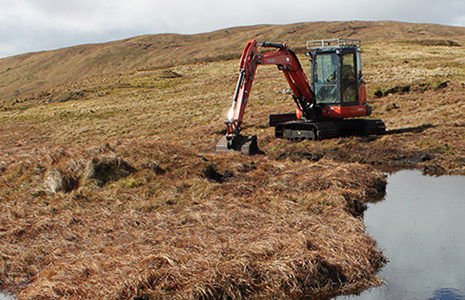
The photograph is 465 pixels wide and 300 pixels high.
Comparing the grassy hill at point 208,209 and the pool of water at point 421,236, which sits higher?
the grassy hill at point 208,209

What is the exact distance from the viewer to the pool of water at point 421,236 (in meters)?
6.31

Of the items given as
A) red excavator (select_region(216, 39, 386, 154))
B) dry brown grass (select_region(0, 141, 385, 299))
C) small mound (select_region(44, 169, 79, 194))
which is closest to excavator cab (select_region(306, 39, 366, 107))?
red excavator (select_region(216, 39, 386, 154))

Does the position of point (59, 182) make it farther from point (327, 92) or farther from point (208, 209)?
point (327, 92)

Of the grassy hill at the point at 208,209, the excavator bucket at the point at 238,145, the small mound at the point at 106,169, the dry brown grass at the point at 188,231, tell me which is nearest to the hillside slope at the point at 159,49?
the excavator bucket at the point at 238,145

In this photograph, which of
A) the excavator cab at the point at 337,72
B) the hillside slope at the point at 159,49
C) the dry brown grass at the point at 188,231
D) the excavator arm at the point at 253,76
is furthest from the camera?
the hillside slope at the point at 159,49

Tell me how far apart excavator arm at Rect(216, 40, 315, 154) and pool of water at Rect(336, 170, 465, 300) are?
5.73m

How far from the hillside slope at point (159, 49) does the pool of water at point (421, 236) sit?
4027 inches

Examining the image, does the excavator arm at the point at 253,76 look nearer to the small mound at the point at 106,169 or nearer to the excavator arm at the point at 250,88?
the excavator arm at the point at 250,88

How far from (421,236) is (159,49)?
454 ft

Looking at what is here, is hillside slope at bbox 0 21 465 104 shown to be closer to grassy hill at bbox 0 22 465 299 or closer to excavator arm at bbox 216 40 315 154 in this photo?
excavator arm at bbox 216 40 315 154

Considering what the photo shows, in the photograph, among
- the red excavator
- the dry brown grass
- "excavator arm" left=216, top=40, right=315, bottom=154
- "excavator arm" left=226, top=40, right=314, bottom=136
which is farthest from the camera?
the red excavator

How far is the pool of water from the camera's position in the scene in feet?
20.7

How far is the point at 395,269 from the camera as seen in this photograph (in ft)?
22.6

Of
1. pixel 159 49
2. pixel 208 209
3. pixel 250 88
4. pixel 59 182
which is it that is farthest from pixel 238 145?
pixel 159 49
